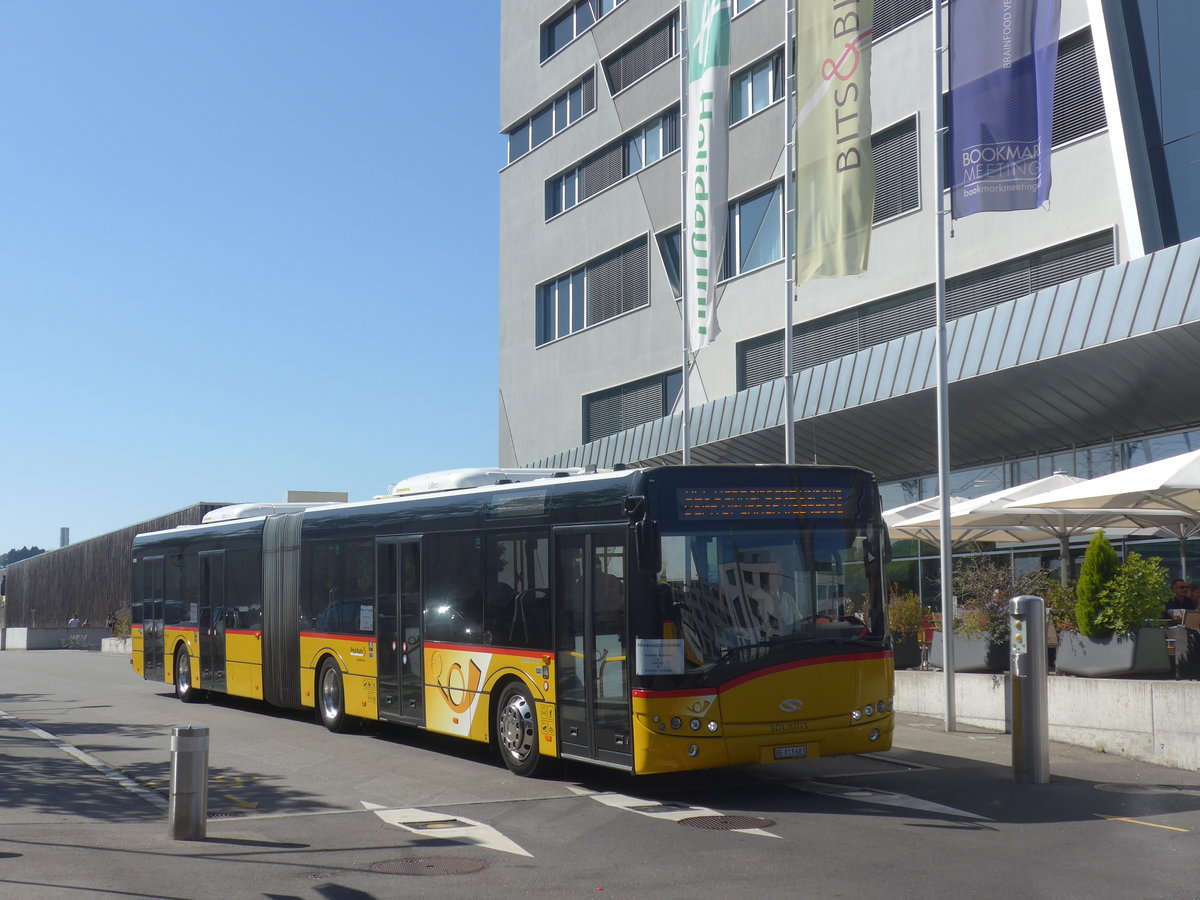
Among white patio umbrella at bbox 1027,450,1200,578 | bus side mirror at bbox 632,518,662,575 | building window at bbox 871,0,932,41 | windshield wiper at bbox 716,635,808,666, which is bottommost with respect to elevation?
windshield wiper at bbox 716,635,808,666

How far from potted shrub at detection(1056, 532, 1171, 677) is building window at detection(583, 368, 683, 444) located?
22474 mm

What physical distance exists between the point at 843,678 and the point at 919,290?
59.2ft

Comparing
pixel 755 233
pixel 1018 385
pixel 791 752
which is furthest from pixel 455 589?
pixel 755 233

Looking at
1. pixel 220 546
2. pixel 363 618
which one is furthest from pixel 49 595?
pixel 363 618

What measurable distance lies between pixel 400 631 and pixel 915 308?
648 inches

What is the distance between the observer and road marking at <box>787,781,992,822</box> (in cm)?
1074

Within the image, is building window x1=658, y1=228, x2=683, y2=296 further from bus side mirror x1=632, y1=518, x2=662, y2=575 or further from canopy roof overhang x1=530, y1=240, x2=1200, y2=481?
bus side mirror x1=632, y1=518, x2=662, y2=575

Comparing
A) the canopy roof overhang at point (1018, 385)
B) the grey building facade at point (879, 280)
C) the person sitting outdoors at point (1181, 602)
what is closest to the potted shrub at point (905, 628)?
the grey building facade at point (879, 280)

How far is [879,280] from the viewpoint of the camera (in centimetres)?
2905

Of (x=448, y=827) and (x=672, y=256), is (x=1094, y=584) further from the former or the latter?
(x=672, y=256)

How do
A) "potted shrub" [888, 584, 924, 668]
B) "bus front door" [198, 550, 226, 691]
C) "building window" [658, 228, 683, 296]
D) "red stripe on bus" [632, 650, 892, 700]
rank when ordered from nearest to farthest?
"red stripe on bus" [632, 650, 892, 700], "potted shrub" [888, 584, 924, 668], "bus front door" [198, 550, 226, 691], "building window" [658, 228, 683, 296]

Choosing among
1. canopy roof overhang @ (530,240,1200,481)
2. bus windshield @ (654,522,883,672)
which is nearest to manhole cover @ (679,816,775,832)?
bus windshield @ (654,522,883,672)

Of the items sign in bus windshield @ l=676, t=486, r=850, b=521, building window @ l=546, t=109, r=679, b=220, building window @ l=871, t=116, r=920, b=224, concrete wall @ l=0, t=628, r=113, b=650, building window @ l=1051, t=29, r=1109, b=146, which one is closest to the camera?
sign in bus windshield @ l=676, t=486, r=850, b=521

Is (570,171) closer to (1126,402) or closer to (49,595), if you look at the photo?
(1126,402)
